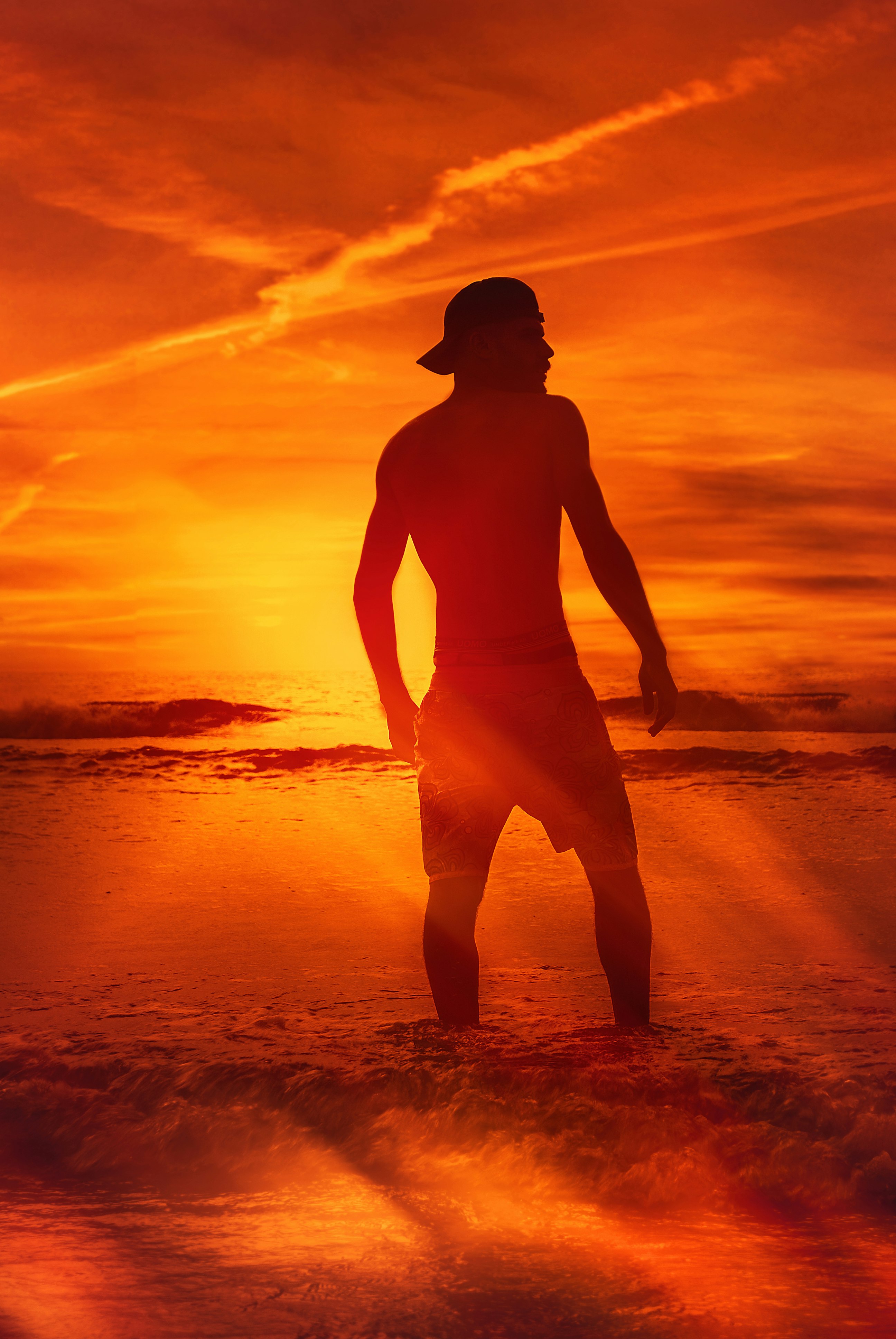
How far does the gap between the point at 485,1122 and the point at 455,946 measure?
21.3 inches

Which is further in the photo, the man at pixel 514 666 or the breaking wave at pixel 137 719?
the breaking wave at pixel 137 719

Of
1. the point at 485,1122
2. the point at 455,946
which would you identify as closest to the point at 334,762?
the point at 455,946

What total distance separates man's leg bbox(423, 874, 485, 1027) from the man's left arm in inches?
24.4

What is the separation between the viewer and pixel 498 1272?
72.5 inches

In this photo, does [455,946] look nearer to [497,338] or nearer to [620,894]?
[620,894]

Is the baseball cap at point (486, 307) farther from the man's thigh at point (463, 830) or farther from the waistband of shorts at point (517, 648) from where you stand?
the man's thigh at point (463, 830)

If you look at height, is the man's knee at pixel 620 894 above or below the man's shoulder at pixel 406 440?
below

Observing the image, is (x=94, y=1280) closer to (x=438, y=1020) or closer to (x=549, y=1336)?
(x=549, y=1336)

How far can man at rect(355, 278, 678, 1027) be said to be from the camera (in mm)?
2951

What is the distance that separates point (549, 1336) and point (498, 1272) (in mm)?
221

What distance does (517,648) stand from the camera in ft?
9.78

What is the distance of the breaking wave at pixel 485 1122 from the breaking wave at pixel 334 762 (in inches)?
233

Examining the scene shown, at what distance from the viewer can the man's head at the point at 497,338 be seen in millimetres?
3025

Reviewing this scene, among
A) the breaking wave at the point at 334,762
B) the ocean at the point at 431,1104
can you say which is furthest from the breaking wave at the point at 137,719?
the ocean at the point at 431,1104
